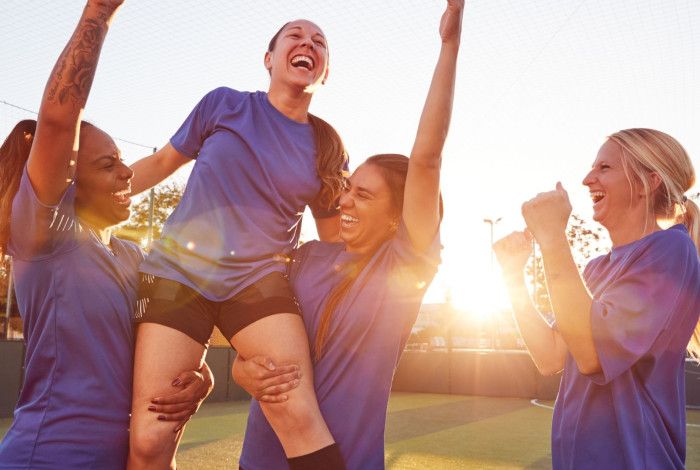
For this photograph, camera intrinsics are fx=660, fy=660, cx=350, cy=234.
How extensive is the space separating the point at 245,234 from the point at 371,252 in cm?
46

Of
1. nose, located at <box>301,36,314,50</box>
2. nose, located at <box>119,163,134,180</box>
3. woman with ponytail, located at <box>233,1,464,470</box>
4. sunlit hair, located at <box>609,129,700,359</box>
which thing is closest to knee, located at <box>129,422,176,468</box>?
woman with ponytail, located at <box>233,1,464,470</box>

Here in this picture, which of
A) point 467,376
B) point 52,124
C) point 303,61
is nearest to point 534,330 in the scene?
point 303,61

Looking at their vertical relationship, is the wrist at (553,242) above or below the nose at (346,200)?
below

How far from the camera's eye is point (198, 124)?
2.78 metres

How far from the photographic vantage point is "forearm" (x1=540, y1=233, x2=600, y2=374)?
2.01 meters

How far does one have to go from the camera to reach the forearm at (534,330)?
2410 mm

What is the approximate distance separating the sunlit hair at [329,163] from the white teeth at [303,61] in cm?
25

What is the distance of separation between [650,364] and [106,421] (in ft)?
5.67

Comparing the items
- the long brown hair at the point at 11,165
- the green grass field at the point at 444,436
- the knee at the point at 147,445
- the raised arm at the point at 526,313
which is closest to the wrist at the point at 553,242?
the raised arm at the point at 526,313

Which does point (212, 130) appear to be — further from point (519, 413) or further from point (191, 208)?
point (519, 413)

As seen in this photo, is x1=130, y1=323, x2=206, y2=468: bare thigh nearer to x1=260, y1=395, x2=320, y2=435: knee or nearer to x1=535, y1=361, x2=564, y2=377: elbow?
x1=260, y1=395, x2=320, y2=435: knee

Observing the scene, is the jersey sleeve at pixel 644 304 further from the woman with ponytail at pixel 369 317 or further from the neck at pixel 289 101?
the neck at pixel 289 101

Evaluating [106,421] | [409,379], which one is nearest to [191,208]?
[106,421]

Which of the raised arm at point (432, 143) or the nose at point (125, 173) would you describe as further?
the nose at point (125, 173)
